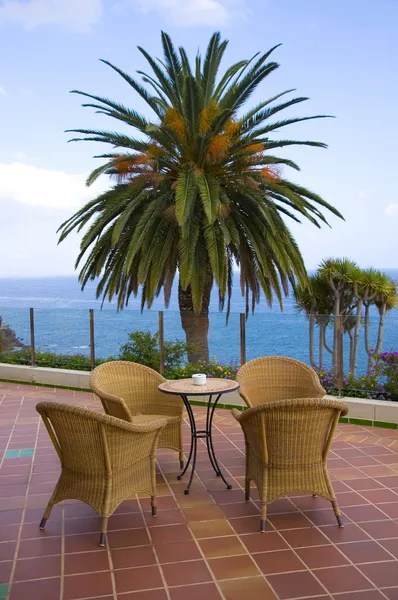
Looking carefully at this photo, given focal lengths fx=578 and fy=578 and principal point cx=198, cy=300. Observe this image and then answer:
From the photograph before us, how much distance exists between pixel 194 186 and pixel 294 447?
254 inches

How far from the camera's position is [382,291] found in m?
16.1

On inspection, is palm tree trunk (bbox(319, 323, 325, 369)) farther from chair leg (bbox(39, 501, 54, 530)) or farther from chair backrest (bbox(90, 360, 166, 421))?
chair leg (bbox(39, 501, 54, 530))

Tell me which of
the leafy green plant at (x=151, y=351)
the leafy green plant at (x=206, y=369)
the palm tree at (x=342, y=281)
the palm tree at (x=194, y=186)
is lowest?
the leafy green plant at (x=206, y=369)

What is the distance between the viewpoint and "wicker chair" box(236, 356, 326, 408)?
5309mm

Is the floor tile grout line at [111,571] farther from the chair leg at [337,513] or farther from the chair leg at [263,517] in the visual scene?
the chair leg at [337,513]

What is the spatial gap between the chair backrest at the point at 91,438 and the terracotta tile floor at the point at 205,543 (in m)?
0.47

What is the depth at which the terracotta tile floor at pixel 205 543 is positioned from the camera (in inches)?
123

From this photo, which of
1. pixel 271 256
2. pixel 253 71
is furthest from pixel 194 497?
pixel 253 71

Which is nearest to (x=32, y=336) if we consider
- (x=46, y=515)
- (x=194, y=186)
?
(x=194, y=186)

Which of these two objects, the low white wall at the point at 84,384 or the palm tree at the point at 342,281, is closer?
the low white wall at the point at 84,384

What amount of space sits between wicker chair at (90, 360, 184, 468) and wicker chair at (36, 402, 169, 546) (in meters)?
1.15

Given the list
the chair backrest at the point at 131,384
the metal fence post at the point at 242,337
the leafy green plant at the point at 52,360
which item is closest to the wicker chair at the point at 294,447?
the chair backrest at the point at 131,384

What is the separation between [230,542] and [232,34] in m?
8.96

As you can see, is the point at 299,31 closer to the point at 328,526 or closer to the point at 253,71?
the point at 253,71
